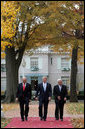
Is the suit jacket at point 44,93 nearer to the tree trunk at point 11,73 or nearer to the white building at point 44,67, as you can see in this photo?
the tree trunk at point 11,73

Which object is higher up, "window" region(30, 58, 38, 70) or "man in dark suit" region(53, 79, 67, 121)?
"window" region(30, 58, 38, 70)

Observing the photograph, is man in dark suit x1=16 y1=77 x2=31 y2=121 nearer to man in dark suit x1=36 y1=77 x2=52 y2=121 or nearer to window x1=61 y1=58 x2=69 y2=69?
man in dark suit x1=36 y1=77 x2=52 y2=121

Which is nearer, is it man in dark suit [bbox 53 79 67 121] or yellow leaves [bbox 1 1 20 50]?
man in dark suit [bbox 53 79 67 121]

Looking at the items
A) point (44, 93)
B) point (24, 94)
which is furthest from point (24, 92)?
point (44, 93)

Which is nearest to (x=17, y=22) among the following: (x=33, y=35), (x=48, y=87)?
(x=33, y=35)

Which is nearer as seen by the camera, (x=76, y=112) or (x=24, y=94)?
(x=24, y=94)

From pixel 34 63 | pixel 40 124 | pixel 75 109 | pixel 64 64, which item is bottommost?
pixel 75 109

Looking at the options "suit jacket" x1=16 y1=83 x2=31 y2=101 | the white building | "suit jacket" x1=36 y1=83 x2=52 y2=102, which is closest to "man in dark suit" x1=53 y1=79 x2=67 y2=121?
"suit jacket" x1=36 y1=83 x2=52 y2=102

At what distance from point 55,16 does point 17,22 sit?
401cm

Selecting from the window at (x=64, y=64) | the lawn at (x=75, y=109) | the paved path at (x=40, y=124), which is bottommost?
the lawn at (x=75, y=109)

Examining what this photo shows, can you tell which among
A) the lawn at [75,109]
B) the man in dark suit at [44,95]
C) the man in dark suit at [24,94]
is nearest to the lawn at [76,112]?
the lawn at [75,109]

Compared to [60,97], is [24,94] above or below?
above

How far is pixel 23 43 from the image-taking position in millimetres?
24656

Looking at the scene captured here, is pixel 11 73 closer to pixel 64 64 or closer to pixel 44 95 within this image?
pixel 44 95
